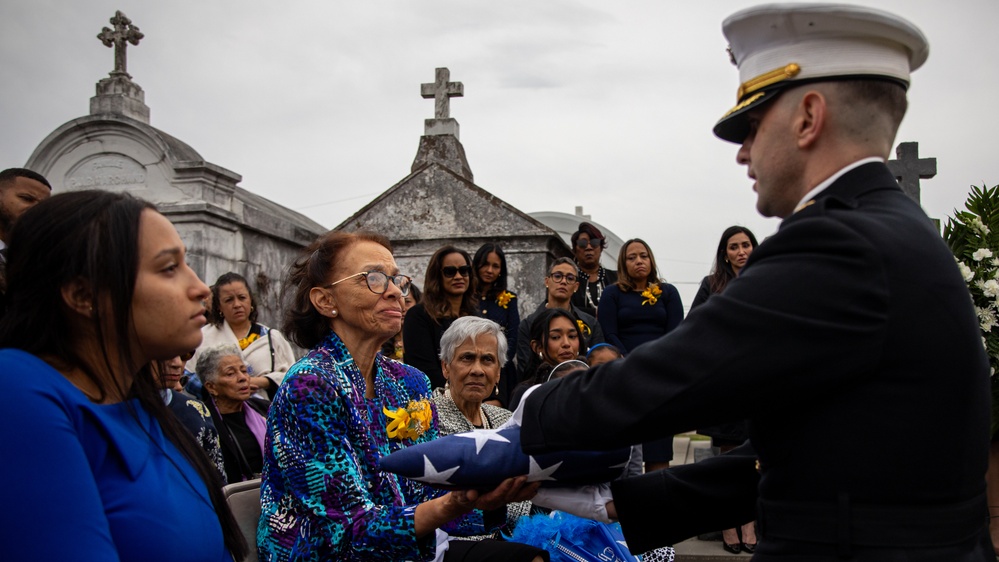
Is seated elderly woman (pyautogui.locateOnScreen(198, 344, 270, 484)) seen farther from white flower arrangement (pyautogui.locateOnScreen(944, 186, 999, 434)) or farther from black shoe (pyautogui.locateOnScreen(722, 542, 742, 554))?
white flower arrangement (pyautogui.locateOnScreen(944, 186, 999, 434))

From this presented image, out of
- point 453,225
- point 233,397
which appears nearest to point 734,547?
point 233,397

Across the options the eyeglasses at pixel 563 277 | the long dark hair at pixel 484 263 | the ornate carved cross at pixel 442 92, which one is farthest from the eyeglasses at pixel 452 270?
the ornate carved cross at pixel 442 92

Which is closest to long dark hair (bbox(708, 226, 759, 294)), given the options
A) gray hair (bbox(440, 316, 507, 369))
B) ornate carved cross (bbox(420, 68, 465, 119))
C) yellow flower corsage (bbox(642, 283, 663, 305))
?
yellow flower corsage (bbox(642, 283, 663, 305))

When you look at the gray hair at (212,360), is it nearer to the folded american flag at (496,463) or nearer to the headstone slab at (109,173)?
the folded american flag at (496,463)

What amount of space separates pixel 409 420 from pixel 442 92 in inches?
322

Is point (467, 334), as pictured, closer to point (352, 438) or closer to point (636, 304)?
point (352, 438)

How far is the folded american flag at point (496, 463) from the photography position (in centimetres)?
208

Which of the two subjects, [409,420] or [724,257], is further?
[724,257]

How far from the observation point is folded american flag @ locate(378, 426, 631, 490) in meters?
2.08

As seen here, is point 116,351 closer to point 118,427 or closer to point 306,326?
point 118,427

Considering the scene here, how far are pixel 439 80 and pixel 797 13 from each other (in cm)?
933

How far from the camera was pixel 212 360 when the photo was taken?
514cm

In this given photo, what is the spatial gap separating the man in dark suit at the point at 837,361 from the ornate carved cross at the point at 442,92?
923 cm

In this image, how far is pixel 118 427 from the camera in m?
1.81
